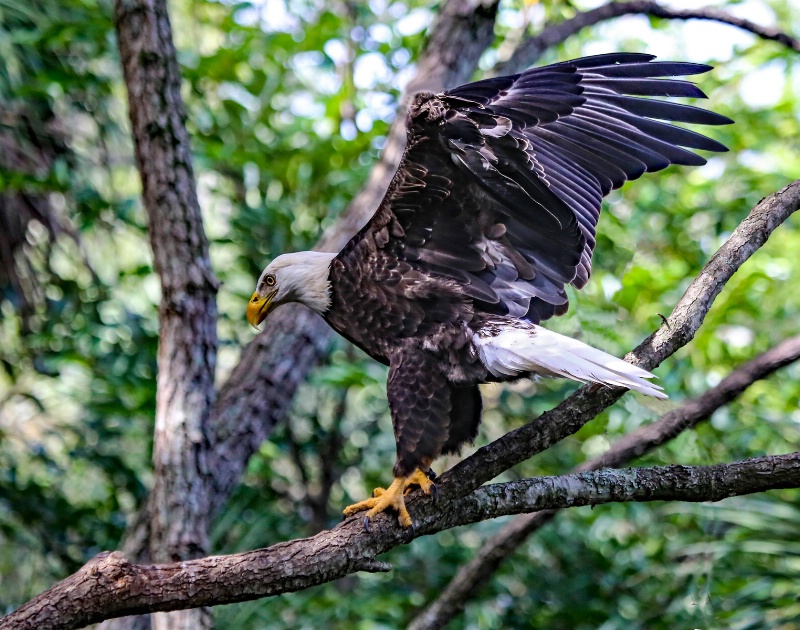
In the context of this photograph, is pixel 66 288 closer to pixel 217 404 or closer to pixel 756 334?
pixel 217 404

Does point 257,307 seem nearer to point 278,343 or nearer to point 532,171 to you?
point 278,343

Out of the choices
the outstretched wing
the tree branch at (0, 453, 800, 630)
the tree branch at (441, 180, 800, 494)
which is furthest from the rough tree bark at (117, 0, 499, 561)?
the tree branch at (441, 180, 800, 494)

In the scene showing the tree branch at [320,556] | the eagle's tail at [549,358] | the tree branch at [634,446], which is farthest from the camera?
the tree branch at [634,446]

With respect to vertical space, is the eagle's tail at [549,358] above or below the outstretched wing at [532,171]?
below

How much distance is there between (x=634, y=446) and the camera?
3.12 meters

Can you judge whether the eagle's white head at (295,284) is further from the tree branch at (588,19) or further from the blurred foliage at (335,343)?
the tree branch at (588,19)

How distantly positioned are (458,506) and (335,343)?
83.0 inches

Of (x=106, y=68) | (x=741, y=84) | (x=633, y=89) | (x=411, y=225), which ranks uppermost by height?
(x=106, y=68)

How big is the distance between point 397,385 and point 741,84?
11.2 feet

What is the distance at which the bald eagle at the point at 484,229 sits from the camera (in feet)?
8.28

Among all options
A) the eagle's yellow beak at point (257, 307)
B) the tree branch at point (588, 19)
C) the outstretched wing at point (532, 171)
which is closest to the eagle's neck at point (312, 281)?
the eagle's yellow beak at point (257, 307)

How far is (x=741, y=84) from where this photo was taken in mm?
4895

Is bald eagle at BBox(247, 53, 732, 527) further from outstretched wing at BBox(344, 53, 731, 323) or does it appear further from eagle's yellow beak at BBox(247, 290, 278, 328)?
eagle's yellow beak at BBox(247, 290, 278, 328)

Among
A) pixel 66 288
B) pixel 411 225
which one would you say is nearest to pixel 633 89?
pixel 411 225
